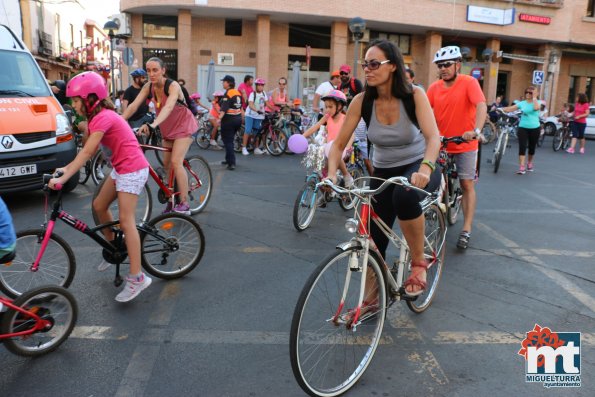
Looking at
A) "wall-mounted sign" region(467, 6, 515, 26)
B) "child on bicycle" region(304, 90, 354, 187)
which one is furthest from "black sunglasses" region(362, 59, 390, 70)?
"wall-mounted sign" region(467, 6, 515, 26)

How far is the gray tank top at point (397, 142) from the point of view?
3.21 m

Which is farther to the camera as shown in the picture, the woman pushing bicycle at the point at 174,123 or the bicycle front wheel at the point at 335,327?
the woman pushing bicycle at the point at 174,123

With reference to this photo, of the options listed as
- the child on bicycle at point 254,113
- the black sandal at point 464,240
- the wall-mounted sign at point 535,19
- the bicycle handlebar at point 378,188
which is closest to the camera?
the bicycle handlebar at point 378,188

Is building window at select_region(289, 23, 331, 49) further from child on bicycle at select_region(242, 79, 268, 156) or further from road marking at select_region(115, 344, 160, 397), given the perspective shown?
road marking at select_region(115, 344, 160, 397)

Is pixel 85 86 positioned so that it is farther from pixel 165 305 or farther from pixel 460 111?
pixel 460 111

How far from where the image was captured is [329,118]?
643 centimetres

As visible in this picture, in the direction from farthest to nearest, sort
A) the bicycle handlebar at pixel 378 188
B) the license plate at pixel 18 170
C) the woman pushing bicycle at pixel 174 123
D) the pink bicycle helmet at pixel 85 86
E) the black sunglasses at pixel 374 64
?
1. the license plate at pixel 18 170
2. the woman pushing bicycle at pixel 174 123
3. the pink bicycle helmet at pixel 85 86
4. the black sunglasses at pixel 374 64
5. the bicycle handlebar at pixel 378 188

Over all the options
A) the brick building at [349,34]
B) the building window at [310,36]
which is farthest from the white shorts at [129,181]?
the building window at [310,36]

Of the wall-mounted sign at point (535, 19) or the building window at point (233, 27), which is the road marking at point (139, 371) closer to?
the building window at point (233, 27)

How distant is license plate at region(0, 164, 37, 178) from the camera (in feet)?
20.7

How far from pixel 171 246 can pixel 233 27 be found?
24495mm

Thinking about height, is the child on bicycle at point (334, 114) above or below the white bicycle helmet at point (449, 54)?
below

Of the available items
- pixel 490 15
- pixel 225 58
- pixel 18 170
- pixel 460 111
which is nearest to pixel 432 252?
pixel 460 111

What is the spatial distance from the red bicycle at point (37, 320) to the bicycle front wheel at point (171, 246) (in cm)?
99
